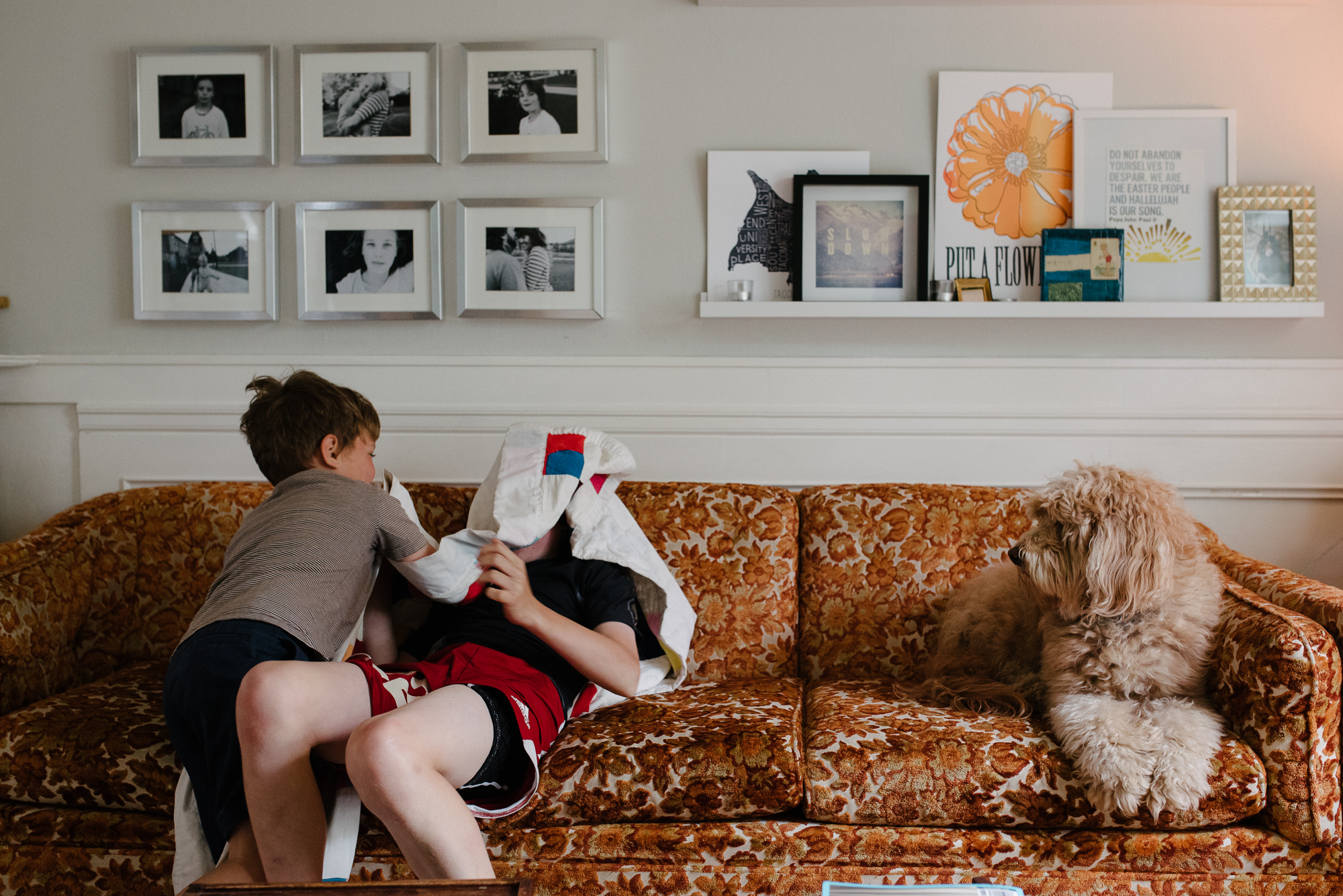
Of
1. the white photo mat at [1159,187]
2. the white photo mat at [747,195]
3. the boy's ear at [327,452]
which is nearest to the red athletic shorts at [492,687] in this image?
the boy's ear at [327,452]

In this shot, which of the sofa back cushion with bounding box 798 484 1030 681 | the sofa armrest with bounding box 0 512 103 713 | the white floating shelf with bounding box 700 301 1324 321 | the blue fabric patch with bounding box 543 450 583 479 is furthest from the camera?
the white floating shelf with bounding box 700 301 1324 321

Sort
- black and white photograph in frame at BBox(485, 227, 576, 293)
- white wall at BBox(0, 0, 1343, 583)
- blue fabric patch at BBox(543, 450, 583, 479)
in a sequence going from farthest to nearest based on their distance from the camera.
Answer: black and white photograph in frame at BBox(485, 227, 576, 293) → white wall at BBox(0, 0, 1343, 583) → blue fabric patch at BBox(543, 450, 583, 479)

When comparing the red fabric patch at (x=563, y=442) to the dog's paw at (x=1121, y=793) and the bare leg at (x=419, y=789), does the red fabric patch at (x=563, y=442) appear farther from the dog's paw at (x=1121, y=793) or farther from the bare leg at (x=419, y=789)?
the dog's paw at (x=1121, y=793)

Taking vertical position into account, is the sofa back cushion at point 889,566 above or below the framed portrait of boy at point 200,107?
below

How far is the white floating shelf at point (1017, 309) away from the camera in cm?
255

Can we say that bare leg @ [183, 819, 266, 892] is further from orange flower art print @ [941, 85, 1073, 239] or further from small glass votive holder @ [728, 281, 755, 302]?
orange flower art print @ [941, 85, 1073, 239]

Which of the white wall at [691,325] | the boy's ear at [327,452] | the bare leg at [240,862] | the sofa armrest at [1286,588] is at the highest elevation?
the white wall at [691,325]

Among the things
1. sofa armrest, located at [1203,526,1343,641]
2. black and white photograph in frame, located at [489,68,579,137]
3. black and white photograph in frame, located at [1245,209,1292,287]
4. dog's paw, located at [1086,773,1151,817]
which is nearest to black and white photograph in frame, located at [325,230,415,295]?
black and white photograph in frame, located at [489,68,579,137]

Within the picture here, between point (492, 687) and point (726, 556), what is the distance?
84cm

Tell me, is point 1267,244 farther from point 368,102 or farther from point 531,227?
point 368,102

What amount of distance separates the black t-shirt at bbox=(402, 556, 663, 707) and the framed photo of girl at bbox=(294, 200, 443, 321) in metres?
1.10

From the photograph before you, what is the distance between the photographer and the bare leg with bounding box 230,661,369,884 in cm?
143

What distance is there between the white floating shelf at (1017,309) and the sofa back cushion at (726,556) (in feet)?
1.81

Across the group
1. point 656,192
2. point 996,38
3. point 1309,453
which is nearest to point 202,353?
point 656,192
